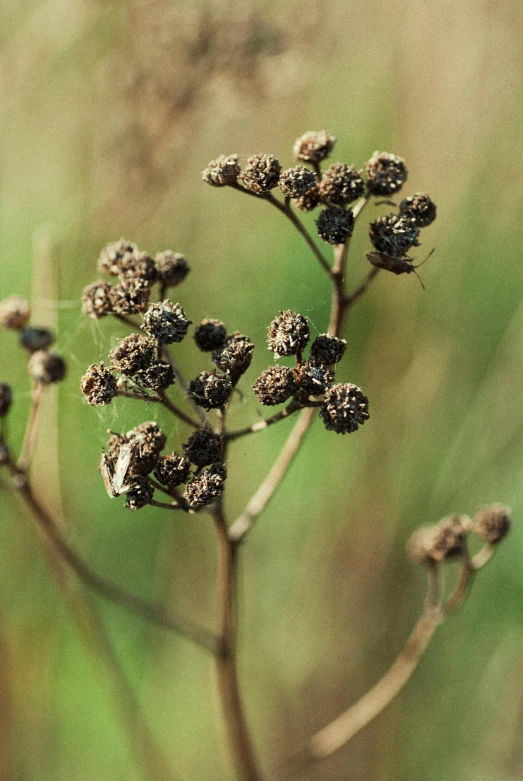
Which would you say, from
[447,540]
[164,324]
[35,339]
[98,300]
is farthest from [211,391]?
[447,540]

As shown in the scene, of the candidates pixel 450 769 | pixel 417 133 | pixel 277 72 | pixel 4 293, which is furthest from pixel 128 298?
pixel 450 769

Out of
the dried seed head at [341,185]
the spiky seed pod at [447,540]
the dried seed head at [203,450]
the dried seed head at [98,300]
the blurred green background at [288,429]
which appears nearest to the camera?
the dried seed head at [203,450]

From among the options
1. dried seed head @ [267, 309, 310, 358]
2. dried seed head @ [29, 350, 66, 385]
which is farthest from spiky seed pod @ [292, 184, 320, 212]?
dried seed head @ [29, 350, 66, 385]

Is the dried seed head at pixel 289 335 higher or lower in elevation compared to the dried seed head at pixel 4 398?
higher

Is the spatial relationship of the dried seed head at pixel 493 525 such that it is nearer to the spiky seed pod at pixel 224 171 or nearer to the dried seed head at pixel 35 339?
the spiky seed pod at pixel 224 171

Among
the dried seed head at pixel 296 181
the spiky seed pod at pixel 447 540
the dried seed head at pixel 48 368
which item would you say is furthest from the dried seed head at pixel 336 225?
Answer: the spiky seed pod at pixel 447 540

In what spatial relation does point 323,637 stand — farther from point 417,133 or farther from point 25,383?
point 417,133

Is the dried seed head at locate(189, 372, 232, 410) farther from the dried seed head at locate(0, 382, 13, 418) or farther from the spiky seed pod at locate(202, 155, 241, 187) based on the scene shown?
the dried seed head at locate(0, 382, 13, 418)

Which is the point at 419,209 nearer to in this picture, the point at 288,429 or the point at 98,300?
the point at 98,300

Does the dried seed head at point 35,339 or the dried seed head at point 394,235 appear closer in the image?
the dried seed head at point 394,235
